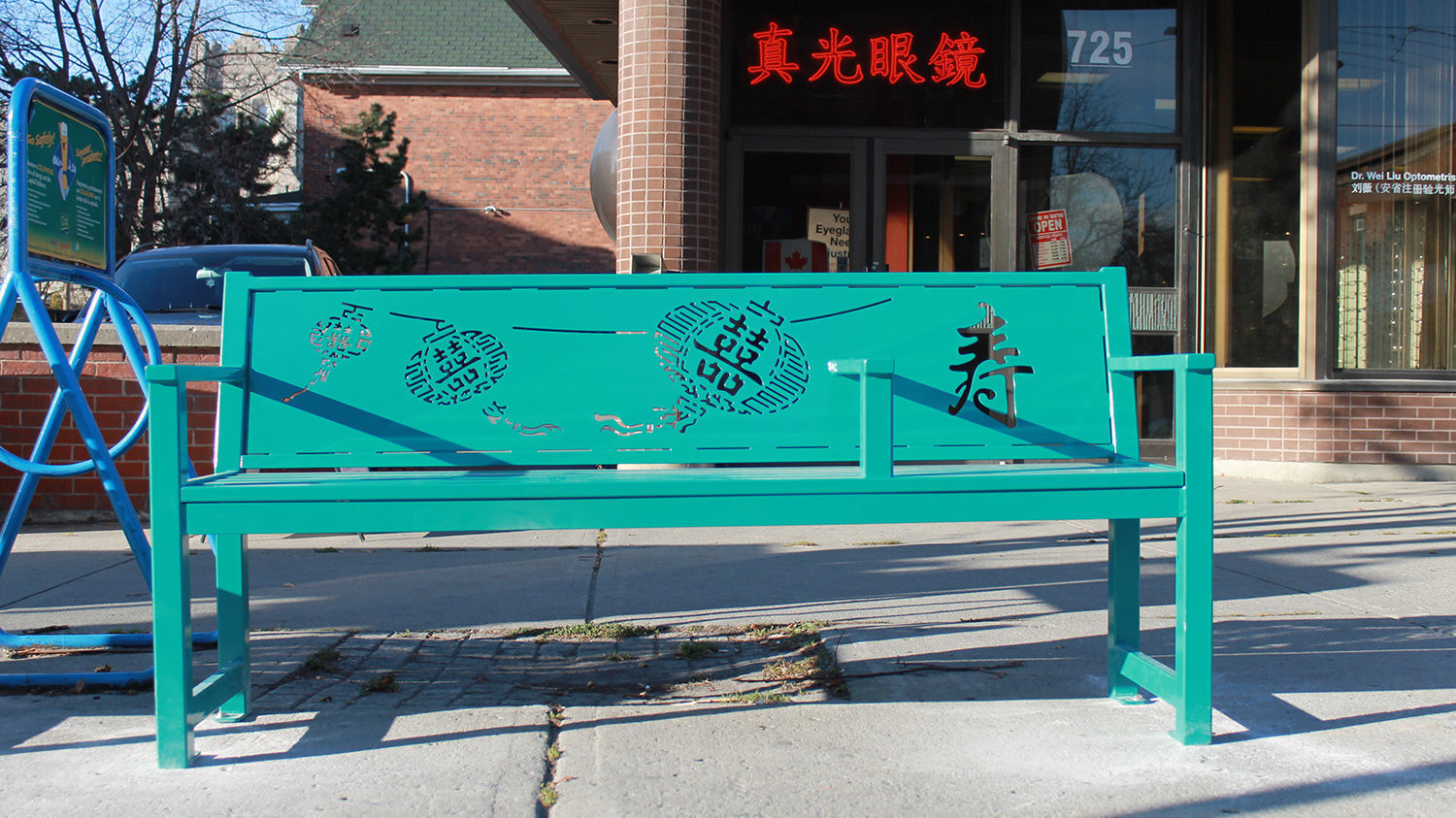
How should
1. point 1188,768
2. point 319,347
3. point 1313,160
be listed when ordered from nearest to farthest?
point 1188,768
point 319,347
point 1313,160

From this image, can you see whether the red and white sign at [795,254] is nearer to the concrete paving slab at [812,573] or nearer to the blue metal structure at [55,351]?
the concrete paving slab at [812,573]

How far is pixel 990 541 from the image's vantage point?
21.2 ft

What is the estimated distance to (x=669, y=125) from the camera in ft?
27.1

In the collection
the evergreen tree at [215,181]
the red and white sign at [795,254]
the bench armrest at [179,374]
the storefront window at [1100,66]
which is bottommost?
the bench armrest at [179,374]

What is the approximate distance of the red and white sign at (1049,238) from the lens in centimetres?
962

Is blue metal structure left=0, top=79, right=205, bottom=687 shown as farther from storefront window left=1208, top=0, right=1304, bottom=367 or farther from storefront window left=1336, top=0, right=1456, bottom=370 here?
storefront window left=1336, top=0, right=1456, bottom=370

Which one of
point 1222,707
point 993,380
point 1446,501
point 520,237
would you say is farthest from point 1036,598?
point 520,237

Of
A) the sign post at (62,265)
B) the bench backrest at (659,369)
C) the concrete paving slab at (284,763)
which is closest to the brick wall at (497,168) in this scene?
the sign post at (62,265)

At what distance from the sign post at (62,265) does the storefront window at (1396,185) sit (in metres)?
9.30

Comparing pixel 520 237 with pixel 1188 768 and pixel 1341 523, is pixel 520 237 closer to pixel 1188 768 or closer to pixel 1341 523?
pixel 1341 523

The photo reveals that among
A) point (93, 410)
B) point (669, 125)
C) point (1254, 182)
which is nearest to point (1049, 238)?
point (1254, 182)

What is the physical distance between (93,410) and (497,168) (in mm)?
23350

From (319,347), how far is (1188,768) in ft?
8.66

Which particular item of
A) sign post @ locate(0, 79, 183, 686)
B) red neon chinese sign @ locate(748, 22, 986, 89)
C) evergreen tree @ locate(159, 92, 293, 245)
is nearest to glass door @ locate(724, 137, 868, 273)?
red neon chinese sign @ locate(748, 22, 986, 89)
